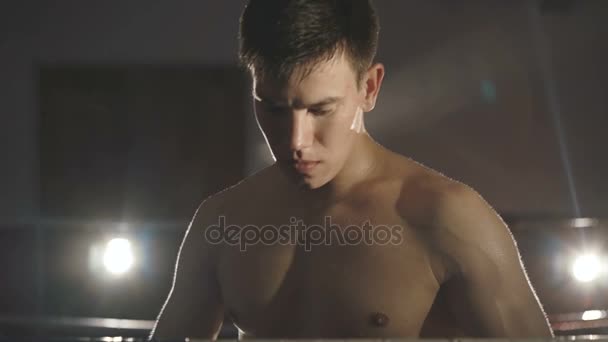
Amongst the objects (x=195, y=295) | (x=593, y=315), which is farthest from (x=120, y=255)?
(x=195, y=295)

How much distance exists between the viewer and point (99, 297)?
215 centimetres

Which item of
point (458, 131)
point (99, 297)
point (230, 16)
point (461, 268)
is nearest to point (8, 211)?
point (99, 297)

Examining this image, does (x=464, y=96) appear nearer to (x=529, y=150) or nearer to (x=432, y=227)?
(x=529, y=150)

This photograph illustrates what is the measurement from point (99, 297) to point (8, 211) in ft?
1.71

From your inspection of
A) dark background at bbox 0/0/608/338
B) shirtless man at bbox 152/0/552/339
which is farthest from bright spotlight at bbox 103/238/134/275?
shirtless man at bbox 152/0/552/339

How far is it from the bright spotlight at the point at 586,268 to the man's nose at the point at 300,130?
1427mm

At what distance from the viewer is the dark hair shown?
30.0 inches

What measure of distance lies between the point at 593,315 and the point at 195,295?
1.34 meters

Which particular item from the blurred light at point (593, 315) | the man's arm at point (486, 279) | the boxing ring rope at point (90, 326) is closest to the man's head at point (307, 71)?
the man's arm at point (486, 279)

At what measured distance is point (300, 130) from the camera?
29.6 inches

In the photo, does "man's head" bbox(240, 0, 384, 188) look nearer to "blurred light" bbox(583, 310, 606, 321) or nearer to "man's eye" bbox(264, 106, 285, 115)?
"man's eye" bbox(264, 106, 285, 115)

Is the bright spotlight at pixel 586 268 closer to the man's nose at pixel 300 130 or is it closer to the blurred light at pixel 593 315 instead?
the blurred light at pixel 593 315

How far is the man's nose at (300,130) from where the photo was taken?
2.47 ft

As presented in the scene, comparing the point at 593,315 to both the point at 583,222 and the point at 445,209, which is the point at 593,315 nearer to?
the point at 583,222
